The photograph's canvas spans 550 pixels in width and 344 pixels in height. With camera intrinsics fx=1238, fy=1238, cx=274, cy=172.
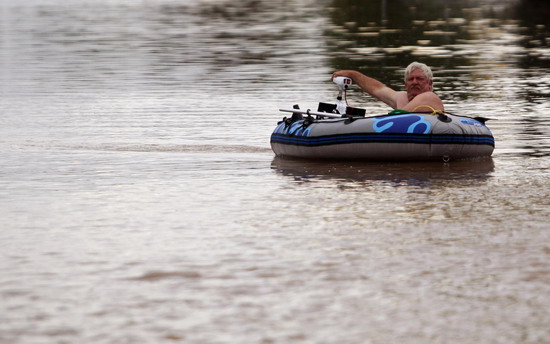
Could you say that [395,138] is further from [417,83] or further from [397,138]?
[417,83]

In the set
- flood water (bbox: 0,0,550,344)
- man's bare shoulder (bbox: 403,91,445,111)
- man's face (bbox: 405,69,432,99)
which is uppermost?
man's face (bbox: 405,69,432,99)

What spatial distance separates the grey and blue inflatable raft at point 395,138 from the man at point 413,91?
266 millimetres

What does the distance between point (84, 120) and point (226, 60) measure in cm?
1231

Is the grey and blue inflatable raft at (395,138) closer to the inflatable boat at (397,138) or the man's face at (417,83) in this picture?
the inflatable boat at (397,138)

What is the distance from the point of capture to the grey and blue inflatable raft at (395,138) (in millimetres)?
12797

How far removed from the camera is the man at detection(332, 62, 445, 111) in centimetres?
1350

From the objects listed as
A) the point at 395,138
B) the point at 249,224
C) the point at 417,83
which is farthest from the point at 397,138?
the point at 249,224

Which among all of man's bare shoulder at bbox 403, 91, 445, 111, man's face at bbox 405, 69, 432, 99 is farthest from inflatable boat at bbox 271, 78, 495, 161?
man's face at bbox 405, 69, 432, 99

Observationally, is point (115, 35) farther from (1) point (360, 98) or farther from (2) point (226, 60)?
(1) point (360, 98)

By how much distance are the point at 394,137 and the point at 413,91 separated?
1150 millimetres

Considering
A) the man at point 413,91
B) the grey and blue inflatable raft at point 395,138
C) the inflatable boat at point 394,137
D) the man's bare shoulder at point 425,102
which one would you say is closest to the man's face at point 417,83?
the man at point 413,91

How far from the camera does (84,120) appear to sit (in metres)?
18.2

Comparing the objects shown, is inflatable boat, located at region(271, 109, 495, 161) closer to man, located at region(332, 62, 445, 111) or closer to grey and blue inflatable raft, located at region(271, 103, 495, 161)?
grey and blue inflatable raft, located at region(271, 103, 495, 161)

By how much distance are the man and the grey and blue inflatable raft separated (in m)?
0.27
